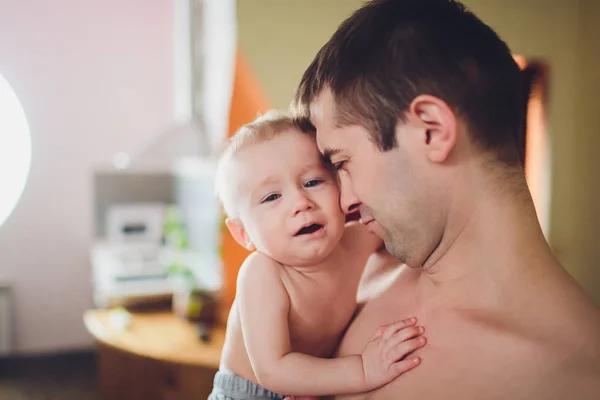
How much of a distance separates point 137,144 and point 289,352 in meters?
2.40

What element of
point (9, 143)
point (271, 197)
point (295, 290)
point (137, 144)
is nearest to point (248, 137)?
point (271, 197)

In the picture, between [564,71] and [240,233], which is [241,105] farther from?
[564,71]

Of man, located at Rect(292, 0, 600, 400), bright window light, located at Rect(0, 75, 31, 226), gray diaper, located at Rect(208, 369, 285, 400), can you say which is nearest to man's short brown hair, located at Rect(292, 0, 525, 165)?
man, located at Rect(292, 0, 600, 400)

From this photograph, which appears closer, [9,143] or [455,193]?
[455,193]

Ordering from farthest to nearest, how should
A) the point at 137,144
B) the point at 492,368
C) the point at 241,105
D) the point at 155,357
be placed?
the point at 137,144 → the point at 155,357 → the point at 241,105 → the point at 492,368

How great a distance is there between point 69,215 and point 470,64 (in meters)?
2.56

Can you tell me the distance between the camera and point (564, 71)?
69 cm

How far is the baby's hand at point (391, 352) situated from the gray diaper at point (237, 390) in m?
0.14

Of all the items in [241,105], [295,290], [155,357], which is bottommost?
Answer: [155,357]

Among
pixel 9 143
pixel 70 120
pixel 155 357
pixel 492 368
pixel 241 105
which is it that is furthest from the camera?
pixel 70 120

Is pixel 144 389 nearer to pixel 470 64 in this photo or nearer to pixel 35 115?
pixel 470 64

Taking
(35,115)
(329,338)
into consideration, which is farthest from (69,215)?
(329,338)

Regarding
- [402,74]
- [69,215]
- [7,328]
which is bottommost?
[7,328]

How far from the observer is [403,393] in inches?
21.1
